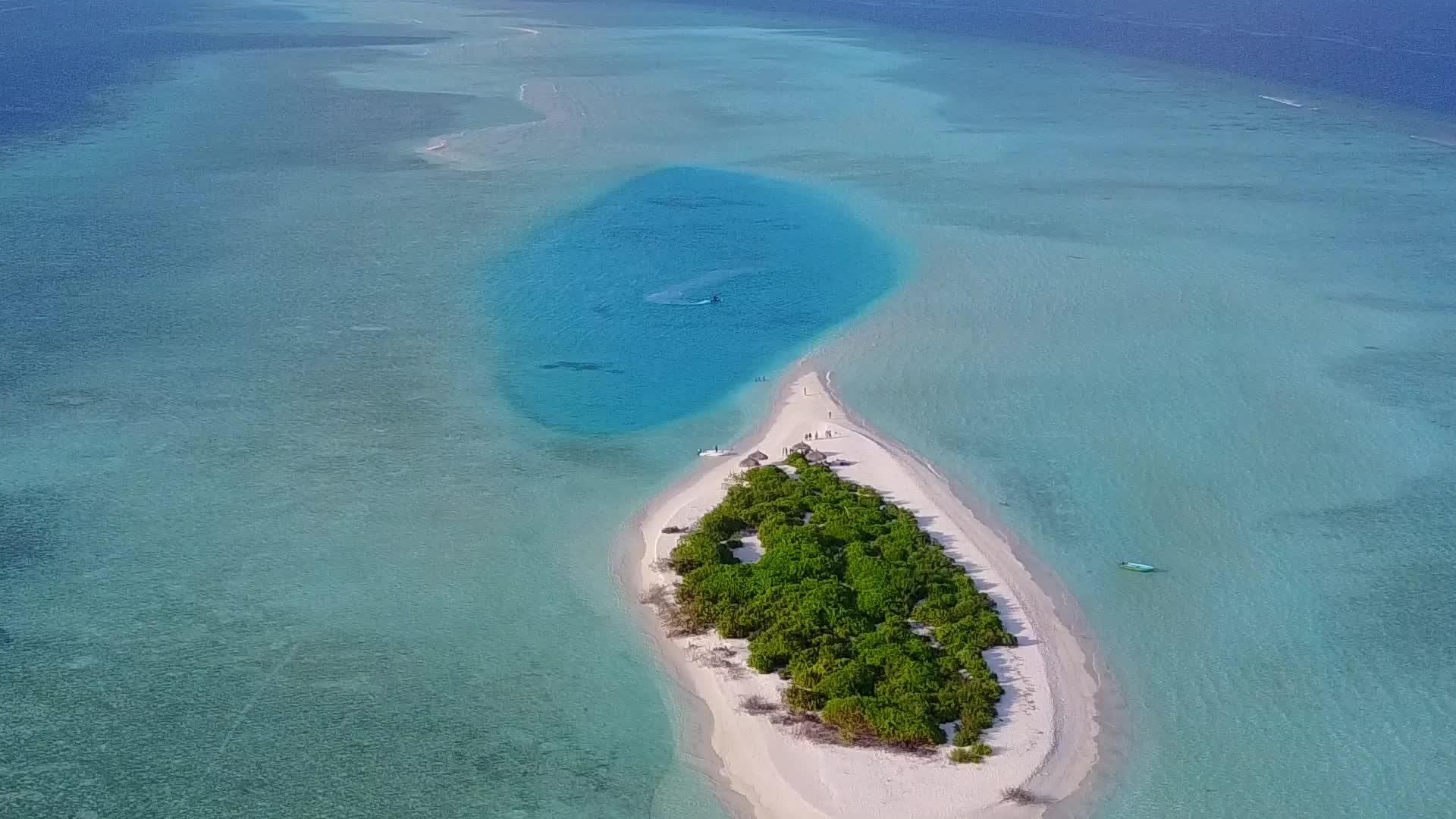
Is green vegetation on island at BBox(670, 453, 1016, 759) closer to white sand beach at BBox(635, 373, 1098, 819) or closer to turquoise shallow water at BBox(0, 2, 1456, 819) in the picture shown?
white sand beach at BBox(635, 373, 1098, 819)

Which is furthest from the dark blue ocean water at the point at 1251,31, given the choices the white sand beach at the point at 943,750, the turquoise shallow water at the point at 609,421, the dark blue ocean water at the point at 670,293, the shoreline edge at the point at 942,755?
the white sand beach at the point at 943,750

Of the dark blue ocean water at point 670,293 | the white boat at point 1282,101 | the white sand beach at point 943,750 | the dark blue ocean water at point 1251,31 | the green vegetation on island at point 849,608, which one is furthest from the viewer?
the dark blue ocean water at point 1251,31

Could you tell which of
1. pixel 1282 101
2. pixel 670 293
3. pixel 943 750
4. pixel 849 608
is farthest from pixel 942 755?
pixel 1282 101

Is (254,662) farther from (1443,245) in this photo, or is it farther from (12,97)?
(12,97)

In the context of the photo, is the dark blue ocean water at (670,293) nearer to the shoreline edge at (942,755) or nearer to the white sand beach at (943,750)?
the shoreline edge at (942,755)

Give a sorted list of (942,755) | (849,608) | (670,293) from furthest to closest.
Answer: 1. (670,293)
2. (849,608)
3. (942,755)

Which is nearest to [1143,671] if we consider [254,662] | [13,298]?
[254,662]

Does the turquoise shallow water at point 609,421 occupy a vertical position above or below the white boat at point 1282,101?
below

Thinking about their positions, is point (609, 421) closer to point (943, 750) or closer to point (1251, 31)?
point (943, 750)
